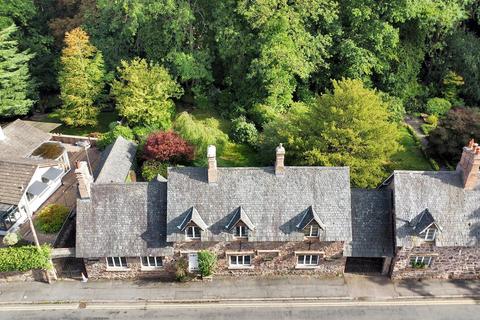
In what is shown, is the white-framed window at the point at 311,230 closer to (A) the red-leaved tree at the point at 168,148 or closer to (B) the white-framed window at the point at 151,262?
(B) the white-framed window at the point at 151,262

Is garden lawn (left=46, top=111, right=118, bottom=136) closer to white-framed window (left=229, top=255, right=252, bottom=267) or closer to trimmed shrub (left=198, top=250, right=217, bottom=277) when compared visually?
trimmed shrub (left=198, top=250, right=217, bottom=277)

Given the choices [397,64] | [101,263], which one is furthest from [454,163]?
[101,263]

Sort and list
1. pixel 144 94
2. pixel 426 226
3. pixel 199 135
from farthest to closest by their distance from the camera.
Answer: pixel 144 94 → pixel 199 135 → pixel 426 226

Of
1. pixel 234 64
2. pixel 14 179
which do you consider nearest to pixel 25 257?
pixel 14 179

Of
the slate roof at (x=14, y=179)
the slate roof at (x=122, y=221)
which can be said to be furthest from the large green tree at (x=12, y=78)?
the slate roof at (x=122, y=221)

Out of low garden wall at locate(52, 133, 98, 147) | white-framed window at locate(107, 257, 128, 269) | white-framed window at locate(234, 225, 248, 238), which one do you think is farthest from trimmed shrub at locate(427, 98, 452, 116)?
white-framed window at locate(107, 257, 128, 269)

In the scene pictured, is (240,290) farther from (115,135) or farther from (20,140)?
(20,140)

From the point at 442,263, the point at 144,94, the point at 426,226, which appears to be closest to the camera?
the point at 426,226
